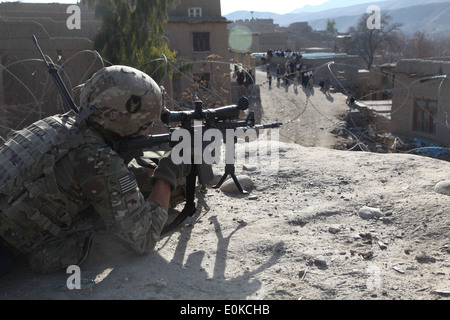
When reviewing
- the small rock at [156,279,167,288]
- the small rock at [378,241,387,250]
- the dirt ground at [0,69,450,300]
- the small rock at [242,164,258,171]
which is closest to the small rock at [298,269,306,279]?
the dirt ground at [0,69,450,300]

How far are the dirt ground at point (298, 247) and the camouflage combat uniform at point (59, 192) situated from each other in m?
0.18

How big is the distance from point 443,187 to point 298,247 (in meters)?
1.55

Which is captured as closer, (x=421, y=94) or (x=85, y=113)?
(x=85, y=113)

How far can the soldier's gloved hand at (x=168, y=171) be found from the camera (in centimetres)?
288

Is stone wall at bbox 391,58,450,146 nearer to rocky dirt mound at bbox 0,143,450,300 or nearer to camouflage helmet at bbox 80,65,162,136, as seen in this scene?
rocky dirt mound at bbox 0,143,450,300

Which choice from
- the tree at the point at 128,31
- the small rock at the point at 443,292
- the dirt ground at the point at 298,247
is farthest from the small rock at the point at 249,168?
the tree at the point at 128,31

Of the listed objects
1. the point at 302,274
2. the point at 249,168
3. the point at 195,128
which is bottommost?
the point at 302,274

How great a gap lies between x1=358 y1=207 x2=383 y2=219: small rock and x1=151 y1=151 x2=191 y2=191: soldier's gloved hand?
4.68ft

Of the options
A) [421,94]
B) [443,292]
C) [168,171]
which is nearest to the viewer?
[443,292]

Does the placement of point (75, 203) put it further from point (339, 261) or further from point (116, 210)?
point (339, 261)

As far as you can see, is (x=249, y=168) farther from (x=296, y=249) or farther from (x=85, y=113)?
(x=85, y=113)

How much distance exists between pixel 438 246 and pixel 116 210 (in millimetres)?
1988

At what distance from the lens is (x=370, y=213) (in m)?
3.50

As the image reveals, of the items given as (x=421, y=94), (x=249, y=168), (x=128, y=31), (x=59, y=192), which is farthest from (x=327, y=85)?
(x=59, y=192)
